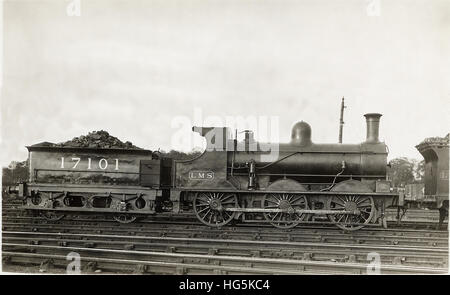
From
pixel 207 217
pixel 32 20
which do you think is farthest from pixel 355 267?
pixel 32 20

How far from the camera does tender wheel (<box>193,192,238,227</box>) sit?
436 inches

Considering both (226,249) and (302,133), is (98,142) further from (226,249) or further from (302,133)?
(302,133)

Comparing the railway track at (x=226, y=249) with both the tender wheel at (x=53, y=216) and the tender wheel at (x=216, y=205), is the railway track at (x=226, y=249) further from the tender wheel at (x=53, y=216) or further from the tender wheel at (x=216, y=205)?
the tender wheel at (x=53, y=216)

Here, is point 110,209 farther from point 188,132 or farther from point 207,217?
point 188,132

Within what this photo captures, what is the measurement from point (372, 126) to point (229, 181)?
4.29 m

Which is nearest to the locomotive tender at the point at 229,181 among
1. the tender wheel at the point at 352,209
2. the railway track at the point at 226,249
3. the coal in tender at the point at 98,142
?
the tender wheel at the point at 352,209

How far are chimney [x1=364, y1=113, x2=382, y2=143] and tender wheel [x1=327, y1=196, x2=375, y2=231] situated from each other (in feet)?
5.41

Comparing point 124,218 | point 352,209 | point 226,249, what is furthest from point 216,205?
point 352,209

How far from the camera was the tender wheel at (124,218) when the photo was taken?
11876mm

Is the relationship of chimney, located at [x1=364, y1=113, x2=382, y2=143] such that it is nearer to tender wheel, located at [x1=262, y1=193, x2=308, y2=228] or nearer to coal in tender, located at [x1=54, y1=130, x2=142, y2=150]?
tender wheel, located at [x1=262, y1=193, x2=308, y2=228]

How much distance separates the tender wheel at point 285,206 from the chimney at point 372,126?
2550 millimetres

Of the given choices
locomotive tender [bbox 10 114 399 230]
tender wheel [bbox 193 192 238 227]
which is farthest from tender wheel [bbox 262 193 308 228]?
tender wheel [bbox 193 192 238 227]

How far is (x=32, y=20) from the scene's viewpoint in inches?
351
